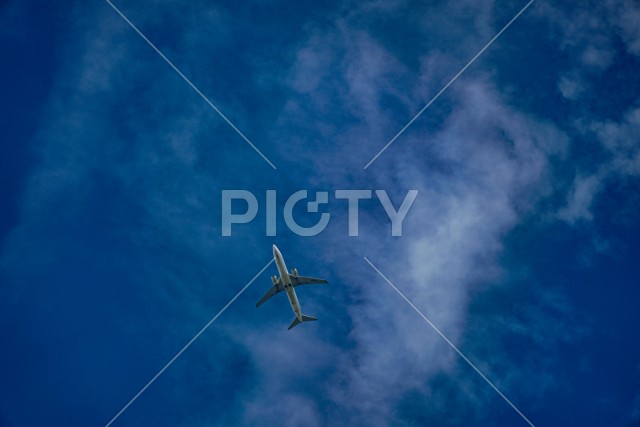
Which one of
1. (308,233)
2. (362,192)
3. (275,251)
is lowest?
(275,251)

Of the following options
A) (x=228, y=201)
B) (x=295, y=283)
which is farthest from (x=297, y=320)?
(x=228, y=201)

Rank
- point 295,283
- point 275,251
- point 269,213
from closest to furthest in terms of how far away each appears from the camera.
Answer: point 275,251
point 295,283
point 269,213

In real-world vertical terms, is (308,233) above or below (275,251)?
above

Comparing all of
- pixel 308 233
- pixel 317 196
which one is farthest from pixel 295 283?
pixel 317 196

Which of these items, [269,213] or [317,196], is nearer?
[317,196]

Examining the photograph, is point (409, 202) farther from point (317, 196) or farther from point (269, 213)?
point (269, 213)

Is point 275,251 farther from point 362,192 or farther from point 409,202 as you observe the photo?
point 409,202

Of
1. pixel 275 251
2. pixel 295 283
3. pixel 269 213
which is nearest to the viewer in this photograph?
pixel 275 251

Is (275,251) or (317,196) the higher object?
(317,196)

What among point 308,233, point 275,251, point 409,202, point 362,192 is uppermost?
point 409,202

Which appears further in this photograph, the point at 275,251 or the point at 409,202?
the point at 409,202
